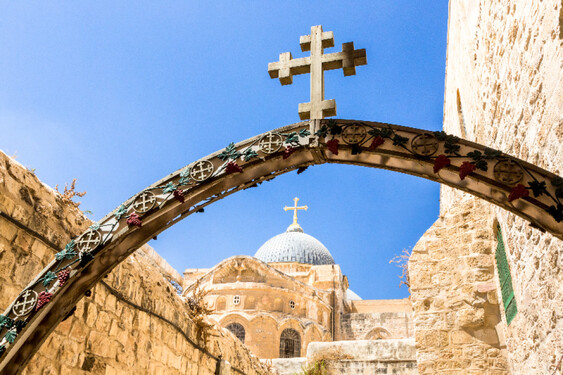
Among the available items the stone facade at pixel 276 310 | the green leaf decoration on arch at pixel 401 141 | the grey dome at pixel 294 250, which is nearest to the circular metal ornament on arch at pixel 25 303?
the green leaf decoration on arch at pixel 401 141

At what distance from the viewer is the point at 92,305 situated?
448cm

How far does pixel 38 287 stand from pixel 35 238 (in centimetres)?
118

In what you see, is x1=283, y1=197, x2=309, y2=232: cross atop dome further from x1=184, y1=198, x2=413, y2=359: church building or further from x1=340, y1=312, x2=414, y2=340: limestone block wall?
x1=340, y1=312, x2=414, y2=340: limestone block wall

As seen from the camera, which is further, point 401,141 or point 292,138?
point 292,138

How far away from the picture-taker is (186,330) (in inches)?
253

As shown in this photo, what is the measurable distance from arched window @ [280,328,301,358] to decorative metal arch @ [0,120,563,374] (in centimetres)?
2017

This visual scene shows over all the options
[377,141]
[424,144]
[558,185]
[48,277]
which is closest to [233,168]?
[377,141]

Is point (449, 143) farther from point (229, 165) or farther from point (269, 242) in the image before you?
point (269, 242)

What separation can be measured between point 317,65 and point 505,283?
3.78m

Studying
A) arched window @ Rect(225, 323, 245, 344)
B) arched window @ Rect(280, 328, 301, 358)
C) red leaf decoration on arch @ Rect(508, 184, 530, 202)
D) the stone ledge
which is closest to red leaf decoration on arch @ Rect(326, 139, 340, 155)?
red leaf decoration on arch @ Rect(508, 184, 530, 202)

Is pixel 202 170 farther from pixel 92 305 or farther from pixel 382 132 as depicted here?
pixel 92 305

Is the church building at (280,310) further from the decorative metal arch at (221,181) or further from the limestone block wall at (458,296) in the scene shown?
the decorative metal arch at (221,181)

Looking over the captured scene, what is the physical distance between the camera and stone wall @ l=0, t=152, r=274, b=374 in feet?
12.1

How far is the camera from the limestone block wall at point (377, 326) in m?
25.2
